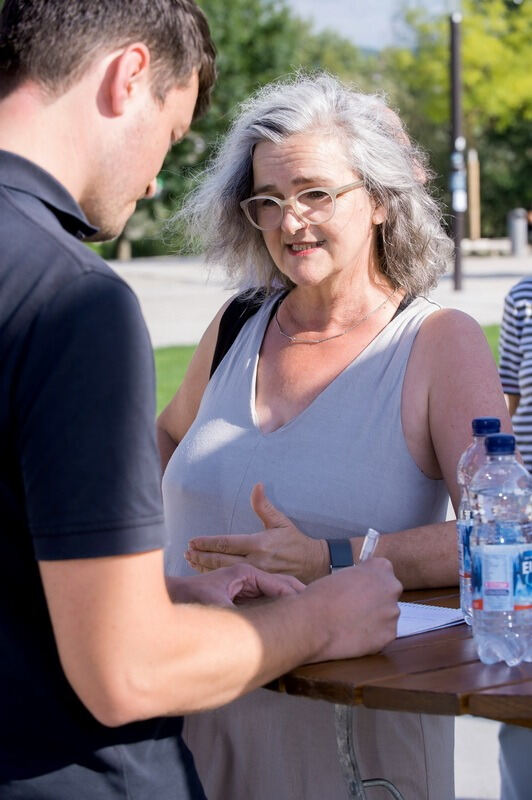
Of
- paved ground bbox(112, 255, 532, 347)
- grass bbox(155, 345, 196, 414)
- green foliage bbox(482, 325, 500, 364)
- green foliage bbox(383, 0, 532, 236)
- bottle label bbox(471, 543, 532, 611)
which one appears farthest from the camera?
green foliage bbox(383, 0, 532, 236)

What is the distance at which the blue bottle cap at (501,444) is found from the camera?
1902 mm

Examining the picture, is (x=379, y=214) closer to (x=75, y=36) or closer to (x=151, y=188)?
(x=151, y=188)

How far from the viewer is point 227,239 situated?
315 cm

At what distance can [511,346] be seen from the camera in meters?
4.02

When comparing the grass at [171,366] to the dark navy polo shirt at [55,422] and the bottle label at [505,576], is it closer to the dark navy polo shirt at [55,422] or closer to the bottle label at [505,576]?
the bottle label at [505,576]

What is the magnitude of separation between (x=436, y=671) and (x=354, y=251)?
128 cm

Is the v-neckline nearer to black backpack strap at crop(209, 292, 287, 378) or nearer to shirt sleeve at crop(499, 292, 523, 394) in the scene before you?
black backpack strap at crop(209, 292, 287, 378)

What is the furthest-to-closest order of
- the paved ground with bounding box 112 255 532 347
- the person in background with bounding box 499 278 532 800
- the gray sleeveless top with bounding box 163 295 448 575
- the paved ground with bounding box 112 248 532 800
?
1. the paved ground with bounding box 112 255 532 347
2. the paved ground with bounding box 112 248 532 800
3. the person in background with bounding box 499 278 532 800
4. the gray sleeveless top with bounding box 163 295 448 575

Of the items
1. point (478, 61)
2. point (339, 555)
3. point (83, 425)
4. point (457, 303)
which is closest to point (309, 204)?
point (339, 555)

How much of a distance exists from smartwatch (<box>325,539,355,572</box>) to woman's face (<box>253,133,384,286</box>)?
28.7 inches

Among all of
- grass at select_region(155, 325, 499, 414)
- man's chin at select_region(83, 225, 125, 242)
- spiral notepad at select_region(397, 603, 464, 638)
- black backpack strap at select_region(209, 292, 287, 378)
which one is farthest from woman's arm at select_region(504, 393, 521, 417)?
grass at select_region(155, 325, 499, 414)

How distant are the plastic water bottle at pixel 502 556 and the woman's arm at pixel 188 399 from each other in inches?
43.9

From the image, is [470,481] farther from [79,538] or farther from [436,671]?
[79,538]

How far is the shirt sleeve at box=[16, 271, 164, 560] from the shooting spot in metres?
1.34
